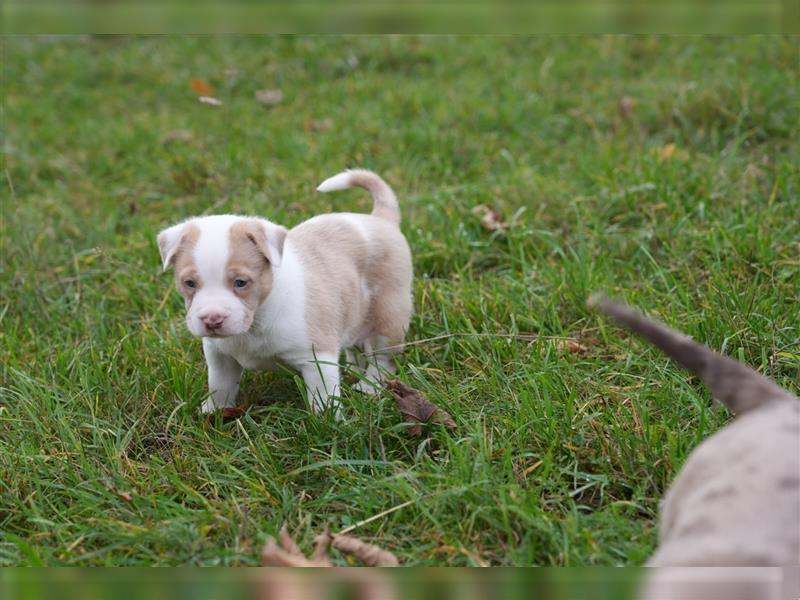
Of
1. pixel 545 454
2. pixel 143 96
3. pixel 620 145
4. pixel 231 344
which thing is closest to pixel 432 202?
pixel 620 145

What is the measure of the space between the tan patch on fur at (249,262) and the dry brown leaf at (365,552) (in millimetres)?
879

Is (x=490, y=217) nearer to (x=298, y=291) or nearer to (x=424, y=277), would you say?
(x=424, y=277)

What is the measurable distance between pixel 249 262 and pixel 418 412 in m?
0.72

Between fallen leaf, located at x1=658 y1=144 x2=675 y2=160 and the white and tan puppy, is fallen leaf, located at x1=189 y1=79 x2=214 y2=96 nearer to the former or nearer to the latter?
fallen leaf, located at x1=658 y1=144 x2=675 y2=160

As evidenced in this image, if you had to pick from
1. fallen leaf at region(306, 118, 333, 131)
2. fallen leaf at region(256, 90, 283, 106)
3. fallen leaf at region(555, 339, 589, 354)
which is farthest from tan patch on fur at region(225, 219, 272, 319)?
fallen leaf at region(256, 90, 283, 106)

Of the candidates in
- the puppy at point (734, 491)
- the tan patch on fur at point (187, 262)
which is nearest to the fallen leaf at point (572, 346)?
the tan patch on fur at point (187, 262)

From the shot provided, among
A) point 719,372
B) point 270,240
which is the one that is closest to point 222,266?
point 270,240

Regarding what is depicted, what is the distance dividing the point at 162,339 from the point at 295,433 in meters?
0.91

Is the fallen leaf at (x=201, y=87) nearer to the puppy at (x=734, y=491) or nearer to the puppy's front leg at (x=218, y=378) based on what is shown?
the puppy's front leg at (x=218, y=378)

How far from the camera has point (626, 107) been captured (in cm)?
596

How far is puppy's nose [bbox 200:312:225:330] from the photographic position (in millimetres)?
2834

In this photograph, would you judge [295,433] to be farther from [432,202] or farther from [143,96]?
[143,96]

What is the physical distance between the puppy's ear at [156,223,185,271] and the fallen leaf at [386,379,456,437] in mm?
843

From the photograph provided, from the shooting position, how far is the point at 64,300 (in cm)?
419
